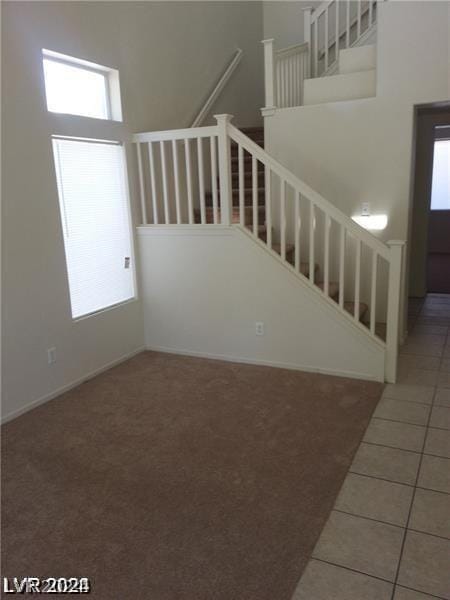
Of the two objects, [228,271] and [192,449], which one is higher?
[228,271]

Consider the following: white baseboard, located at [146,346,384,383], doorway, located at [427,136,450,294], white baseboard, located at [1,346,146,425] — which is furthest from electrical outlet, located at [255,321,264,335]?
doorway, located at [427,136,450,294]

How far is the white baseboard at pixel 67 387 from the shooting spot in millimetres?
3289

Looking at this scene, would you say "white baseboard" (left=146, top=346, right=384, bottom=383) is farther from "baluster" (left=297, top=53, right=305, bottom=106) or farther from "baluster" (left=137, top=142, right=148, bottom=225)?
"baluster" (left=297, top=53, right=305, bottom=106)

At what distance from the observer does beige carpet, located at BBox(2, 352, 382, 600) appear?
6.39 feet

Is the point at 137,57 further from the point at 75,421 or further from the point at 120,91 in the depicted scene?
the point at 75,421

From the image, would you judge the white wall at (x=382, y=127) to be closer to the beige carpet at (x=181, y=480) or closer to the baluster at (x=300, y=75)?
the baluster at (x=300, y=75)

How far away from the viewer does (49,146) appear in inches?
134

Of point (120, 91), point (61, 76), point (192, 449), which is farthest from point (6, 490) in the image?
point (120, 91)

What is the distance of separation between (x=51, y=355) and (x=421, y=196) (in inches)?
185

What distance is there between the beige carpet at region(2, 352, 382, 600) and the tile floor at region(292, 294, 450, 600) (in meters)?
0.09

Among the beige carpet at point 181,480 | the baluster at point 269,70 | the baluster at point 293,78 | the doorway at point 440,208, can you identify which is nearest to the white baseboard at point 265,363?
the beige carpet at point 181,480

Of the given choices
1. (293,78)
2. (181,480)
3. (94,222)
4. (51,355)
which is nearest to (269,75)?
(293,78)

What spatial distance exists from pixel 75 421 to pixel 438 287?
218 inches

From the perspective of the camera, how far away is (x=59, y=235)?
356 centimetres
